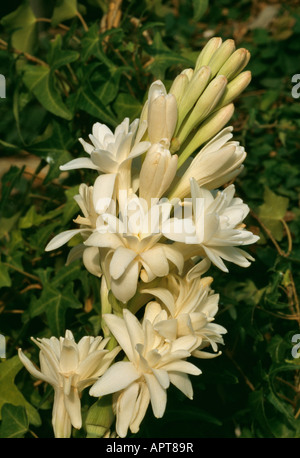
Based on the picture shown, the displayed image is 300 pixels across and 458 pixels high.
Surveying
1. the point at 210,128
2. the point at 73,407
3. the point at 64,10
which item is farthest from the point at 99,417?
the point at 64,10

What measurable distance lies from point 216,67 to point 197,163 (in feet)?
0.52

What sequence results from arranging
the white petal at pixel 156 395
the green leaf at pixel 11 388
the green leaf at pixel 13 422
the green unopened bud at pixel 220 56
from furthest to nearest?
the green leaf at pixel 11 388 → the green leaf at pixel 13 422 → the green unopened bud at pixel 220 56 → the white petal at pixel 156 395

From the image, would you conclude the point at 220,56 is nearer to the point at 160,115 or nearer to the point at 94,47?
the point at 160,115

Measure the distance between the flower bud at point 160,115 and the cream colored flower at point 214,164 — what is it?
0.06 meters

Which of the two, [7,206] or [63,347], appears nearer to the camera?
[63,347]

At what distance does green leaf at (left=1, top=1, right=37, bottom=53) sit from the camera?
1.46m

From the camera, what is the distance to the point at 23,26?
1478 mm

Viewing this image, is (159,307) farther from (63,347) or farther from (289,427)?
(289,427)

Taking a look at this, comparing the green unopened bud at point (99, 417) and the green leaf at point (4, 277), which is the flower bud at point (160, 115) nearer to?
the green unopened bud at point (99, 417)

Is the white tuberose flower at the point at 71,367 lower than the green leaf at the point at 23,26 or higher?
lower

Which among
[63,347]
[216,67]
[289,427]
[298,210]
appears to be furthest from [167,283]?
[298,210]

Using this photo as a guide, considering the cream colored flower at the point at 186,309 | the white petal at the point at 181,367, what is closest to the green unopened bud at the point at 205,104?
the cream colored flower at the point at 186,309

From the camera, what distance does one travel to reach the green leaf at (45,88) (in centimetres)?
131

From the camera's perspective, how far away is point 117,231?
32.5 inches
